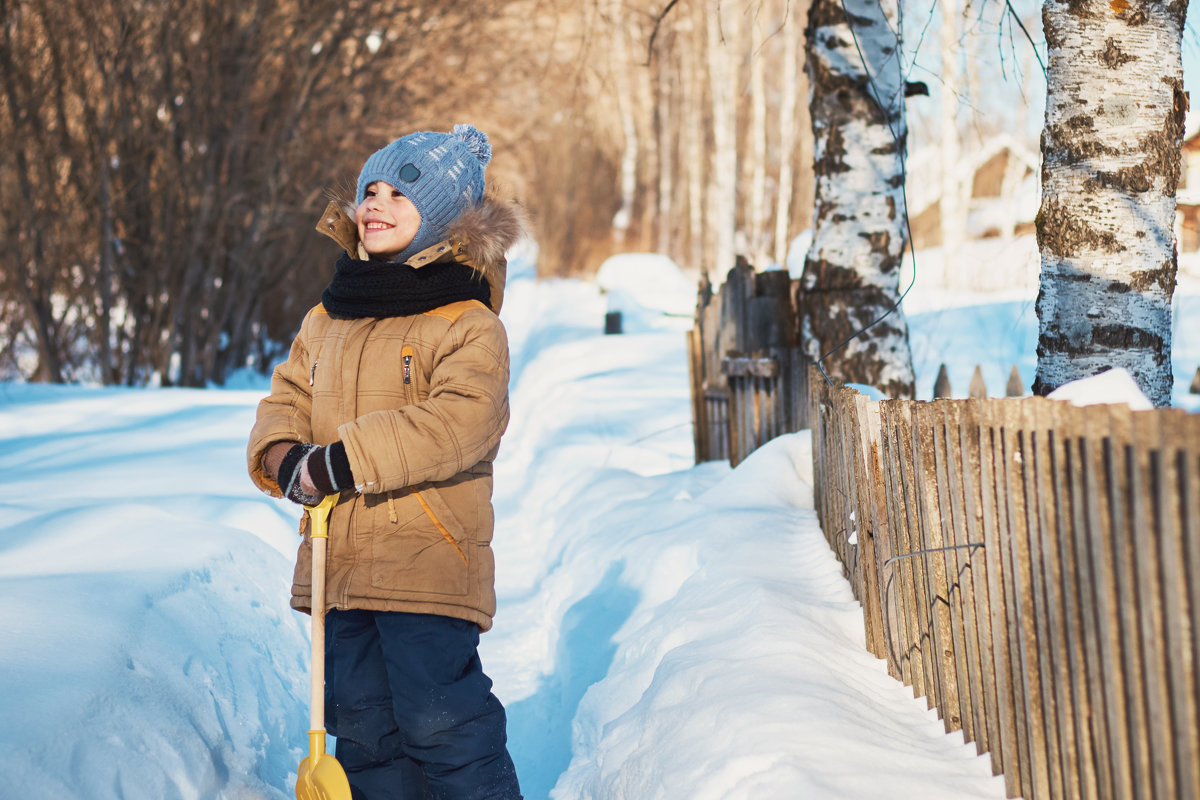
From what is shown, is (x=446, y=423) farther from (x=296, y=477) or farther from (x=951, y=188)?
(x=951, y=188)

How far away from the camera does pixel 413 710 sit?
238 cm

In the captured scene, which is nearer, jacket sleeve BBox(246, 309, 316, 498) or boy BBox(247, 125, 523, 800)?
boy BBox(247, 125, 523, 800)

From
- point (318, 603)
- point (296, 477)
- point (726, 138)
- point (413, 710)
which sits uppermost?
point (726, 138)

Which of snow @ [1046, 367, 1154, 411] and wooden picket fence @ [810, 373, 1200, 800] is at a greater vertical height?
snow @ [1046, 367, 1154, 411]

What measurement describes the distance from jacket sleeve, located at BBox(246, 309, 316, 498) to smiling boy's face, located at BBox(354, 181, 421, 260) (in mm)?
287

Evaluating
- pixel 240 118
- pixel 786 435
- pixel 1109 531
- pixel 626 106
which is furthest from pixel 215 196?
pixel 626 106

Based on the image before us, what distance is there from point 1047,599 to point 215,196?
10625 mm

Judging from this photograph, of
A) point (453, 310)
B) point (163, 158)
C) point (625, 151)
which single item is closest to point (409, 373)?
point (453, 310)

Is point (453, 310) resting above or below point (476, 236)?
below

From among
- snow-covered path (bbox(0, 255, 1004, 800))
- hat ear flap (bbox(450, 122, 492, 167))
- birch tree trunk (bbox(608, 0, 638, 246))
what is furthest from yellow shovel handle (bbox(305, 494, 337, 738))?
birch tree trunk (bbox(608, 0, 638, 246))

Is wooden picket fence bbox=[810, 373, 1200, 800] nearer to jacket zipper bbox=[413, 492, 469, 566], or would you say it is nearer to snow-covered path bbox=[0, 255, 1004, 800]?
snow-covered path bbox=[0, 255, 1004, 800]

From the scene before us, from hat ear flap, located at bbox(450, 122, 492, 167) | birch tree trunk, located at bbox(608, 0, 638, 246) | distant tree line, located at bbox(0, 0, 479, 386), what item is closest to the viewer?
hat ear flap, located at bbox(450, 122, 492, 167)

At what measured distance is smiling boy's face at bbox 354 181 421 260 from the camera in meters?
2.53

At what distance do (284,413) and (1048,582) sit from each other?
1.83 m
